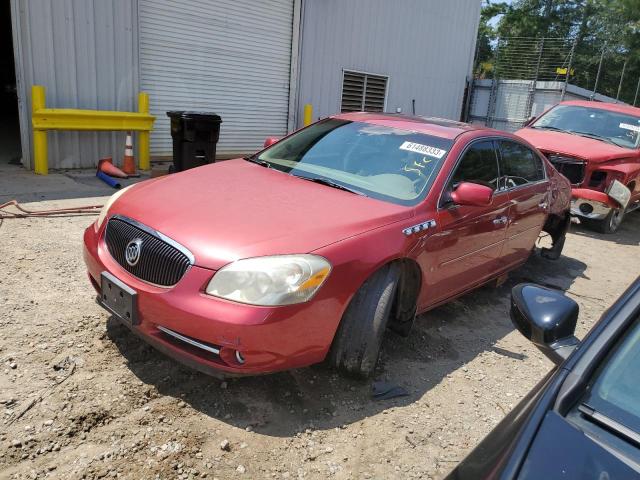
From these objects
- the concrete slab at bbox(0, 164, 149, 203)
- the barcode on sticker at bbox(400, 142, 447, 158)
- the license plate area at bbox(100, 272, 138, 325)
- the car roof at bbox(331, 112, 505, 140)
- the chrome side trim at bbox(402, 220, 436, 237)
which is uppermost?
the car roof at bbox(331, 112, 505, 140)

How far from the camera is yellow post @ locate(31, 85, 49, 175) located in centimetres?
746

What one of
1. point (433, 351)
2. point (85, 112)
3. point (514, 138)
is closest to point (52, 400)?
point (433, 351)

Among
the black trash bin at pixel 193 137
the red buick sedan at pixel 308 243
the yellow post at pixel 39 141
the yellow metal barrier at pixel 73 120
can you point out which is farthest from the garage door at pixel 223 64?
the red buick sedan at pixel 308 243

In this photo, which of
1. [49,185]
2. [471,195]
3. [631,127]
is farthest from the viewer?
[631,127]

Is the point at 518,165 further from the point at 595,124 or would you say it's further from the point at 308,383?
the point at 595,124

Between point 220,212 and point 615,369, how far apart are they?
219cm

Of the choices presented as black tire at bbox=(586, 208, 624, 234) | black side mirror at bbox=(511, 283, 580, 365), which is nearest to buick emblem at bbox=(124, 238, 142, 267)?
black side mirror at bbox=(511, 283, 580, 365)

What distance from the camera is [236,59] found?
10484mm

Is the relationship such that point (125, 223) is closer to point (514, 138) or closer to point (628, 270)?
point (514, 138)

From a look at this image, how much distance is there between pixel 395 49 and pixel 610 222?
760 centimetres

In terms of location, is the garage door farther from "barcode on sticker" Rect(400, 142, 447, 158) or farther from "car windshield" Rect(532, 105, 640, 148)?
"barcode on sticker" Rect(400, 142, 447, 158)

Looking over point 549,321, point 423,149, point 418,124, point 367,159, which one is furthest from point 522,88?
point 549,321

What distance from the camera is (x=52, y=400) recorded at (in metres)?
2.80

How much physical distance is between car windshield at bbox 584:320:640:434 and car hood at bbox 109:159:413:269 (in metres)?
1.55
